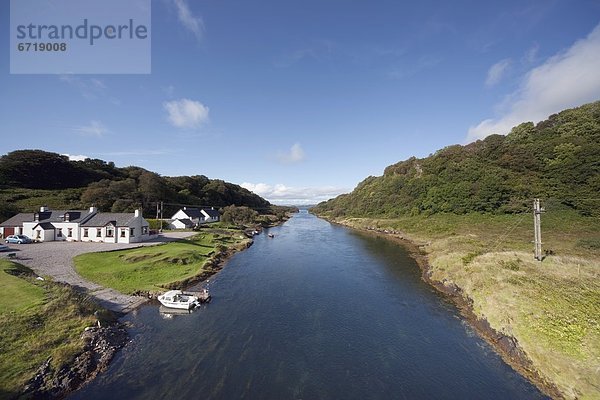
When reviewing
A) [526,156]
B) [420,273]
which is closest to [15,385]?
[420,273]

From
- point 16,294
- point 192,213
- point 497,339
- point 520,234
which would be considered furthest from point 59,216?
point 520,234

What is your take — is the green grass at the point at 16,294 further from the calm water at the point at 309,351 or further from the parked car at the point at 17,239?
the parked car at the point at 17,239

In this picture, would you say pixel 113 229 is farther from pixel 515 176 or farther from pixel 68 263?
pixel 515 176

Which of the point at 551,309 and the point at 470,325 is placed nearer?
the point at 551,309

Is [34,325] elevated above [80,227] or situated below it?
below

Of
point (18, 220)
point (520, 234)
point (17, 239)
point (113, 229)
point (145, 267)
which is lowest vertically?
point (145, 267)

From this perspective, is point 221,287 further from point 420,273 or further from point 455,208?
point 455,208
